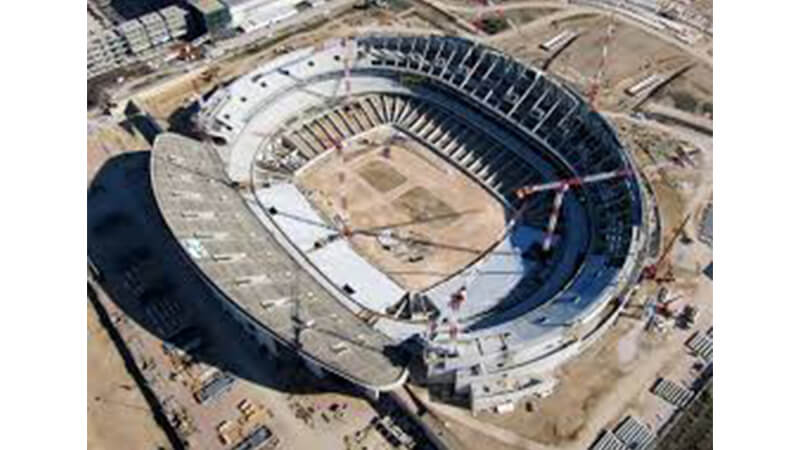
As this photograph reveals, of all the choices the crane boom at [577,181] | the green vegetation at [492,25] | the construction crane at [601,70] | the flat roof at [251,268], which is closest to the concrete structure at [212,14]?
the flat roof at [251,268]

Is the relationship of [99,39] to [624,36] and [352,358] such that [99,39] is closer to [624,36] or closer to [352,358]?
[352,358]

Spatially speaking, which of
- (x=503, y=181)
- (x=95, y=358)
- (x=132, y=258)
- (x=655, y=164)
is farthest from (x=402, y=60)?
(x=95, y=358)

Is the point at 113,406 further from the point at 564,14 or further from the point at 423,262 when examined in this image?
the point at 564,14

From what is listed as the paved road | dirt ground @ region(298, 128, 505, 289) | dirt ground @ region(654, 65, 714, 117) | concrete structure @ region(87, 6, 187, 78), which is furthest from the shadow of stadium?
dirt ground @ region(654, 65, 714, 117)

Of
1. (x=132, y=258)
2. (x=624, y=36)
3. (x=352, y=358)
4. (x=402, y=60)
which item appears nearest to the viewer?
(x=352, y=358)

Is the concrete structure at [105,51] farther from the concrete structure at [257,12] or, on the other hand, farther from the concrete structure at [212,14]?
the concrete structure at [257,12]

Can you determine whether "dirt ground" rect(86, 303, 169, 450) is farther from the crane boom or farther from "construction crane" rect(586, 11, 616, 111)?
"construction crane" rect(586, 11, 616, 111)

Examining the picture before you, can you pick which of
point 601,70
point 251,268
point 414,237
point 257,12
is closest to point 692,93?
point 601,70
